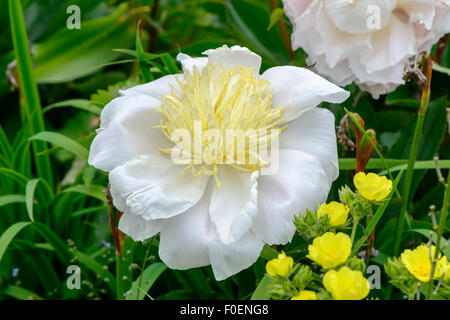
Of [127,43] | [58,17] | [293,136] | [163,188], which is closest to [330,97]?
[293,136]

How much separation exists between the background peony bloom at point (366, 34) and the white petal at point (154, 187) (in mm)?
287

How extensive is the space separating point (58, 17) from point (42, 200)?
0.61m

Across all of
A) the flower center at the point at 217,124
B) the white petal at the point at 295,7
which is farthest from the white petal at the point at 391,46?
the flower center at the point at 217,124

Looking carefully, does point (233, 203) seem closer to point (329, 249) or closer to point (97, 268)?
point (329, 249)

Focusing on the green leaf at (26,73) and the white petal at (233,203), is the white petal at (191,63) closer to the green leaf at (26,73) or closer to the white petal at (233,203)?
the white petal at (233,203)

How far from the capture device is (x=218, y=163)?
0.63 m

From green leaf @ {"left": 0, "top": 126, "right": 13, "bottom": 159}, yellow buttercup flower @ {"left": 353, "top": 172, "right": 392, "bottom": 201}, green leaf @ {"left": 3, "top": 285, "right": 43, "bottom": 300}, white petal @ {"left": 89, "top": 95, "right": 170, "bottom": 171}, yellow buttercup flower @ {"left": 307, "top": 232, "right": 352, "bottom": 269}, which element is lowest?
green leaf @ {"left": 3, "top": 285, "right": 43, "bottom": 300}

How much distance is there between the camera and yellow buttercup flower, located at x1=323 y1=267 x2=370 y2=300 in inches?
17.2

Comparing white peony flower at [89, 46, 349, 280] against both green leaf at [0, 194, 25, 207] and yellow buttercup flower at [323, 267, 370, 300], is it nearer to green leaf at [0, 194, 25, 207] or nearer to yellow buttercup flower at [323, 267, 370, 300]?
yellow buttercup flower at [323, 267, 370, 300]

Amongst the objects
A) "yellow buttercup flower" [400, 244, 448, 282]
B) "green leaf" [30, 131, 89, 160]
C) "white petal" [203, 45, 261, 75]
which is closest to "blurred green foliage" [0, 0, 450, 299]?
"green leaf" [30, 131, 89, 160]

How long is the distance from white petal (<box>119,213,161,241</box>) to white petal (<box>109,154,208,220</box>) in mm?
14

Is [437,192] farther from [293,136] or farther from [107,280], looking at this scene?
[107,280]

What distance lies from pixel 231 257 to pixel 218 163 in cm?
12

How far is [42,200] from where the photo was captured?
0.96 metres
